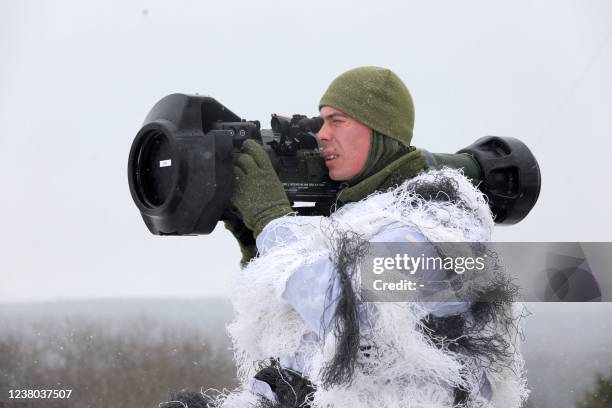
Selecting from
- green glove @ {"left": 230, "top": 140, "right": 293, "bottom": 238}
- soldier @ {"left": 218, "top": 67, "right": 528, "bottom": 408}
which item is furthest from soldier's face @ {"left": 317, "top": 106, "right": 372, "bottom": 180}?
green glove @ {"left": 230, "top": 140, "right": 293, "bottom": 238}

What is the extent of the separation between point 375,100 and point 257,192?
23cm

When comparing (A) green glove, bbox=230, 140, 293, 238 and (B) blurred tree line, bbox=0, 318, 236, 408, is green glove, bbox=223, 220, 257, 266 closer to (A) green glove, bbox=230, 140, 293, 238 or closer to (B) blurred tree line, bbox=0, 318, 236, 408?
(A) green glove, bbox=230, 140, 293, 238

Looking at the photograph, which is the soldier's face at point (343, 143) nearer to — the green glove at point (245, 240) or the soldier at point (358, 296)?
the soldier at point (358, 296)

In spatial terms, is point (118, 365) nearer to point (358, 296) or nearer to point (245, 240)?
point (245, 240)

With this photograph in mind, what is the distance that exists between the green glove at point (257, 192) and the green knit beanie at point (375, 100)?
15 centimetres

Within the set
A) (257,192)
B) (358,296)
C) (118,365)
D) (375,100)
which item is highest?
(375,100)

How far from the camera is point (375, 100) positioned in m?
1.16

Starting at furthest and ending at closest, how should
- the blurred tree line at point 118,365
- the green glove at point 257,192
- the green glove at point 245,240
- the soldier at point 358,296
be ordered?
the blurred tree line at point 118,365 → the green glove at point 245,240 → the green glove at point 257,192 → the soldier at point 358,296

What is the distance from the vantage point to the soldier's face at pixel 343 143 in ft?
3.82

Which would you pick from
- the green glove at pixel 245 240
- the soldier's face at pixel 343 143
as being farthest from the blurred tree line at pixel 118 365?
the soldier's face at pixel 343 143

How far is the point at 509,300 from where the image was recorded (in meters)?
1.06

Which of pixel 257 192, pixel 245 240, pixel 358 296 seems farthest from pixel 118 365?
pixel 358 296

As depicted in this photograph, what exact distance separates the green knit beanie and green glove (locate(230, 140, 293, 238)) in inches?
5.8

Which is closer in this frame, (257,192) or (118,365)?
(257,192)
